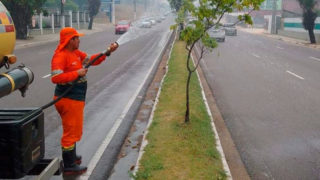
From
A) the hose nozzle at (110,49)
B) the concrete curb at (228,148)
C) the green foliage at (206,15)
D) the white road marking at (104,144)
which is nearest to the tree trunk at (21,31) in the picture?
the white road marking at (104,144)

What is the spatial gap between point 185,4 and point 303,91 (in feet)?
22.4

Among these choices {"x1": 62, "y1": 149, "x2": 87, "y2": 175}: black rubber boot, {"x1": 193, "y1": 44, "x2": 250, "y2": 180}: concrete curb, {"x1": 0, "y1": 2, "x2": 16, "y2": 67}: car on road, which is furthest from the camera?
{"x1": 193, "y1": 44, "x2": 250, "y2": 180}: concrete curb

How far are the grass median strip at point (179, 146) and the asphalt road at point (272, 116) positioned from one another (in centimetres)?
68

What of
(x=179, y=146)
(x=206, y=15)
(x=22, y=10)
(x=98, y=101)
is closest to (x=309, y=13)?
(x=22, y=10)

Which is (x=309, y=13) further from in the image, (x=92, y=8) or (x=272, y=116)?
(x=92, y=8)

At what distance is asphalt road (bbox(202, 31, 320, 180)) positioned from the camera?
23.7ft

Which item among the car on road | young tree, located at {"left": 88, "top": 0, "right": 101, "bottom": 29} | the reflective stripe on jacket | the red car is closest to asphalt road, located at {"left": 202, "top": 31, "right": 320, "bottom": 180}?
the reflective stripe on jacket

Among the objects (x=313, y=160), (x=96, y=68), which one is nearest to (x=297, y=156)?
(x=313, y=160)

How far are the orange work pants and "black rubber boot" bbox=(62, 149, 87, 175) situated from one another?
16 cm

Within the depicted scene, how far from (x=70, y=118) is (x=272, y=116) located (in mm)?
6185

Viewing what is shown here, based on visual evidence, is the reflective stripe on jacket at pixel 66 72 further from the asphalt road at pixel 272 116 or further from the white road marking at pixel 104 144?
the asphalt road at pixel 272 116

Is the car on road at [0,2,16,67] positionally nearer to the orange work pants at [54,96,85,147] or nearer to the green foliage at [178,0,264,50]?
the orange work pants at [54,96,85,147]

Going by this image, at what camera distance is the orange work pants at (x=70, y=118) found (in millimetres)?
5953

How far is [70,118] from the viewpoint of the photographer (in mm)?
5965
